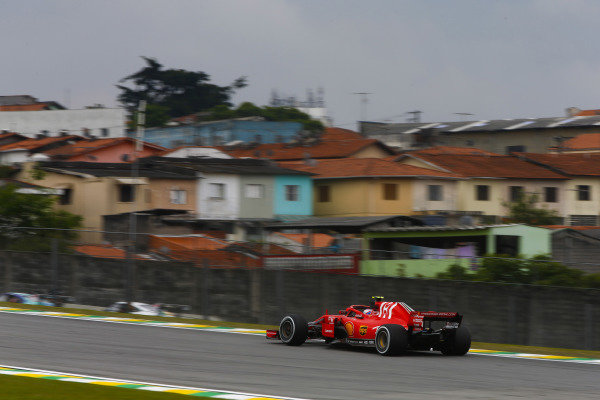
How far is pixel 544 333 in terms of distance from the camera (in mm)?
25750

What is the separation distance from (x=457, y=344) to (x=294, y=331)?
349 centimetres

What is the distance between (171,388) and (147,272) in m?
19.1

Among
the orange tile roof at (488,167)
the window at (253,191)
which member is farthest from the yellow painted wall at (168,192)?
the orange tile roof at (488,167)

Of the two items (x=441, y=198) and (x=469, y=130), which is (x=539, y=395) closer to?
(x=441, y=198)

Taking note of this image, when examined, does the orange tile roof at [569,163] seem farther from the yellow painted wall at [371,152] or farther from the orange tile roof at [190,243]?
the orange tile roof at [190,243]

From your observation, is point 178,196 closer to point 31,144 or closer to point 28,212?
point 28,212

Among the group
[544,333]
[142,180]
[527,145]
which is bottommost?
[544,333]

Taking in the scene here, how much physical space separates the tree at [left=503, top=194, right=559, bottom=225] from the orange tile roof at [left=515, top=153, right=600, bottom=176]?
230 inches

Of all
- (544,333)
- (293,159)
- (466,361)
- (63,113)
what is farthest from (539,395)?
(63,113)

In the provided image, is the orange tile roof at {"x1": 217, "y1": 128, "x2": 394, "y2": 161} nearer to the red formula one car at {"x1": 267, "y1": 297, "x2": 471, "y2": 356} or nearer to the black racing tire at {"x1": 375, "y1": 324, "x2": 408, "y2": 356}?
the red formula one car at {"x1": 267, "y1": 297, "x2": 471, "y2": 356}

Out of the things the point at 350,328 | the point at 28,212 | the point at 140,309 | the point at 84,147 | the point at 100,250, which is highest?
the point at 84,147

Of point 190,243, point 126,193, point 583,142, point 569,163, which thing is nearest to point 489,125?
point 583,142

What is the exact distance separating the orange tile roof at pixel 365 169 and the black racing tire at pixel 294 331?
3872 centimetres

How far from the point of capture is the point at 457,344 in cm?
1706
